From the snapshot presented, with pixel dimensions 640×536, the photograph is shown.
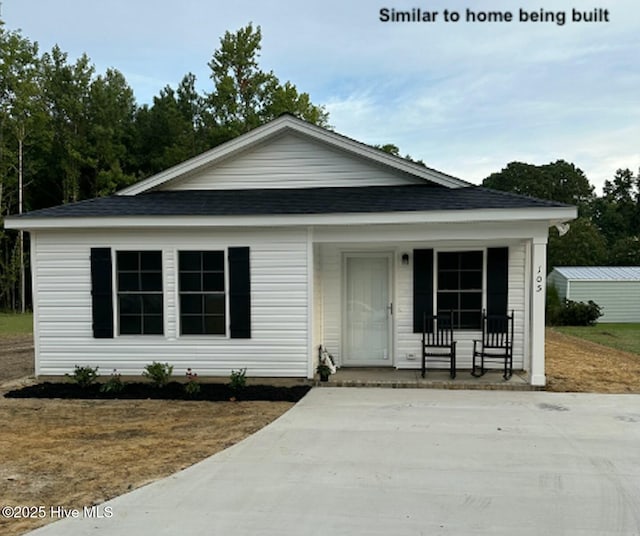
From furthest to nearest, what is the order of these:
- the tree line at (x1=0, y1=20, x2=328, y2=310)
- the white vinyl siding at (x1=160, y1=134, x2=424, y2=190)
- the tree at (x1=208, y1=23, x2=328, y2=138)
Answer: the tree at (x1=208, y1=23, x2=328, y2=138) < the tree line at (x1=0, y1=20, x2=328, y2=310) < the white vinyl siding at (x1=160, y1=134, x2=424, y2=190)

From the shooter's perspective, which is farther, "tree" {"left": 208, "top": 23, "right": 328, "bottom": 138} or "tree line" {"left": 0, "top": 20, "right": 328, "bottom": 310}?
"tree" {"left": 208, "top": 23, "right": 328, "bottom": 138}

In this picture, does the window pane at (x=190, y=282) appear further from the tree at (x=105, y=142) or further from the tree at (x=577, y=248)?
the tree at (x=577, y=248)

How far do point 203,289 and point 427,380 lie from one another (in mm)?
3596

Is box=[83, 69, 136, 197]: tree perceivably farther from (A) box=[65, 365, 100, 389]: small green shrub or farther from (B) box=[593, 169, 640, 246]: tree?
(B) box=[593, 169, 640, 246]: tree

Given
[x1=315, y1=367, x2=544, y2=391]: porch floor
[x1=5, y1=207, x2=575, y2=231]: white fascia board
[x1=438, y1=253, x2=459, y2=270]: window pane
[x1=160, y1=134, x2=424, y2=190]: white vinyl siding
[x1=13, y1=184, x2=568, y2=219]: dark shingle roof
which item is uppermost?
[x1=160, y1=134, x2=424, y2=190]: white vinyl siding

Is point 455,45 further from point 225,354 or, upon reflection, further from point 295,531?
point 295,531

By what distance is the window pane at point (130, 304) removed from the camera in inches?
297

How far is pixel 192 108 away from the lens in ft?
102

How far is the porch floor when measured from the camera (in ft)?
22.8

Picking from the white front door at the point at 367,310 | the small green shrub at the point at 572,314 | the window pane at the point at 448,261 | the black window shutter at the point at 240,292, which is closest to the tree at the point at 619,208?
the small green shrub at the point at 572,314

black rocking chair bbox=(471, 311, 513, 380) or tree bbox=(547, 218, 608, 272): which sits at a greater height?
tree bbox=(547, 218, 608, 272)

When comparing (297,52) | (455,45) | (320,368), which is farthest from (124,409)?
(297,52)

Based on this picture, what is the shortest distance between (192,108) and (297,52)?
19.4m

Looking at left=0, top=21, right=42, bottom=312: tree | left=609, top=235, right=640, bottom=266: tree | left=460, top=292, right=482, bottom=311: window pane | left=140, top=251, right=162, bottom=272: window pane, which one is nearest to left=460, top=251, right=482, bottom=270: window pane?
left=460, top=292, right=482, bottom=311: window pane
